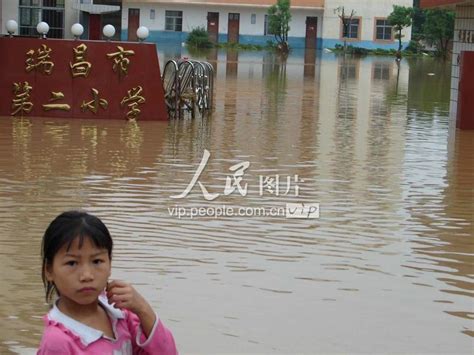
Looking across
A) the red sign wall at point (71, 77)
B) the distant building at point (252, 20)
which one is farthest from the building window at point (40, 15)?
the distant building at point (252, 20)

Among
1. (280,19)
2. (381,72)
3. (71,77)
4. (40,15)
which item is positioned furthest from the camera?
(280,19)

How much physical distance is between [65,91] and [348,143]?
172 inches

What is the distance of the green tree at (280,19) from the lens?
59469 millimetres

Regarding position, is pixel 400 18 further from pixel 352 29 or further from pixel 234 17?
pixel 234 17

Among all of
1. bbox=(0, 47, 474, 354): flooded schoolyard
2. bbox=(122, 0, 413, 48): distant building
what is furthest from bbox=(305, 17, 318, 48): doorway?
bbox=(0, 47, 474, 354): flooded schoolyard

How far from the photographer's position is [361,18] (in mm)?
62938

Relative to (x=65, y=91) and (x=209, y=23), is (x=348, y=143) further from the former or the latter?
(x=209, y=23)

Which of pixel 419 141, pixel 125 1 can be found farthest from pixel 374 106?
pixel 125 1

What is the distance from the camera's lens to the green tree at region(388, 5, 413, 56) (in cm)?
5816

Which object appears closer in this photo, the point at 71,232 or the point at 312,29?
the point at 71,232

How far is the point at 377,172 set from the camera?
1192 centimetres

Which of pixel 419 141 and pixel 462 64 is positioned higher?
pixel 462 64

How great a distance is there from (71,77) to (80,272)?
44.8 feet

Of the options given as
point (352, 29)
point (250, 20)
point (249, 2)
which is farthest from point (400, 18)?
point (250, 20)
